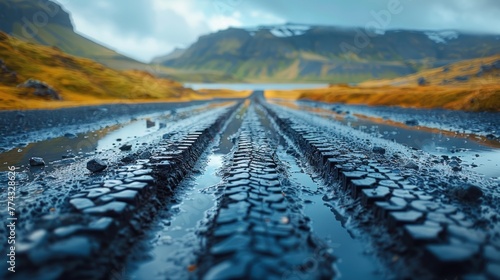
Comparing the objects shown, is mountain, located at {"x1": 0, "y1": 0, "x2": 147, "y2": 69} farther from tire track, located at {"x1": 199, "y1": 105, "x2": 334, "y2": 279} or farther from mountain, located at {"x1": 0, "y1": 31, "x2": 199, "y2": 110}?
tire track, located at {"x1": 199, "y1": 105, "x2": 334, "y2": 279}

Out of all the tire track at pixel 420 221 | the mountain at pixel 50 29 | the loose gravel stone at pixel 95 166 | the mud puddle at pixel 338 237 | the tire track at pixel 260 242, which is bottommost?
the loose gravel stone at pixel 95 166

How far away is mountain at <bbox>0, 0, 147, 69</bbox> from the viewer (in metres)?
138

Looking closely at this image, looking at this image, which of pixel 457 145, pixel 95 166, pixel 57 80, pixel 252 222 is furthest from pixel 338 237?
pixel 57 80

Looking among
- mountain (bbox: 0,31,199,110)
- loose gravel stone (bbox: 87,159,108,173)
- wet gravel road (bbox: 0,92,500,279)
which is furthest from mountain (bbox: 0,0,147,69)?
wet gravel road (bbox: 0,92,500,279)

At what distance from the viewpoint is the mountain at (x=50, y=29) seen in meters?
138

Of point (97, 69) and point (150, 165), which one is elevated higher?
point (97, 69)

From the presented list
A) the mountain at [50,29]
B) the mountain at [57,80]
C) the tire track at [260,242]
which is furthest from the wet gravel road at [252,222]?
the mountain at [50,29]

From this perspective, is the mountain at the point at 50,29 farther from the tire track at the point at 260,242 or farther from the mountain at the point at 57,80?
the tire track at the point at 260,242

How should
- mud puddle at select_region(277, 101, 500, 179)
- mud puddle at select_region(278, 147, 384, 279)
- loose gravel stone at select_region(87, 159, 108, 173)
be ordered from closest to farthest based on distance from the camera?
1. mud puddle at select_region(278, 147, 384, 279)
2. loose gravel stone at select_region(87, 159, 108, 173)
3. mud puddle at select_region(277, 101, 500, 179)

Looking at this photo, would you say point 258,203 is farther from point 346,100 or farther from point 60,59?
point 60,59

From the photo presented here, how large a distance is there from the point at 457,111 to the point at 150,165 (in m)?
28.6

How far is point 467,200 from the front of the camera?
18.2 feet

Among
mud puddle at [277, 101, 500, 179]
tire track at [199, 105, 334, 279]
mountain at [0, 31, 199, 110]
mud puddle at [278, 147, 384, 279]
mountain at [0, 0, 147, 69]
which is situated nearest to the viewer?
tire track at [199, 105, 334, 279]

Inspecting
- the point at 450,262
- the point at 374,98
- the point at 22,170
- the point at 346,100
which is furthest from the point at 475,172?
the point at 346,100
